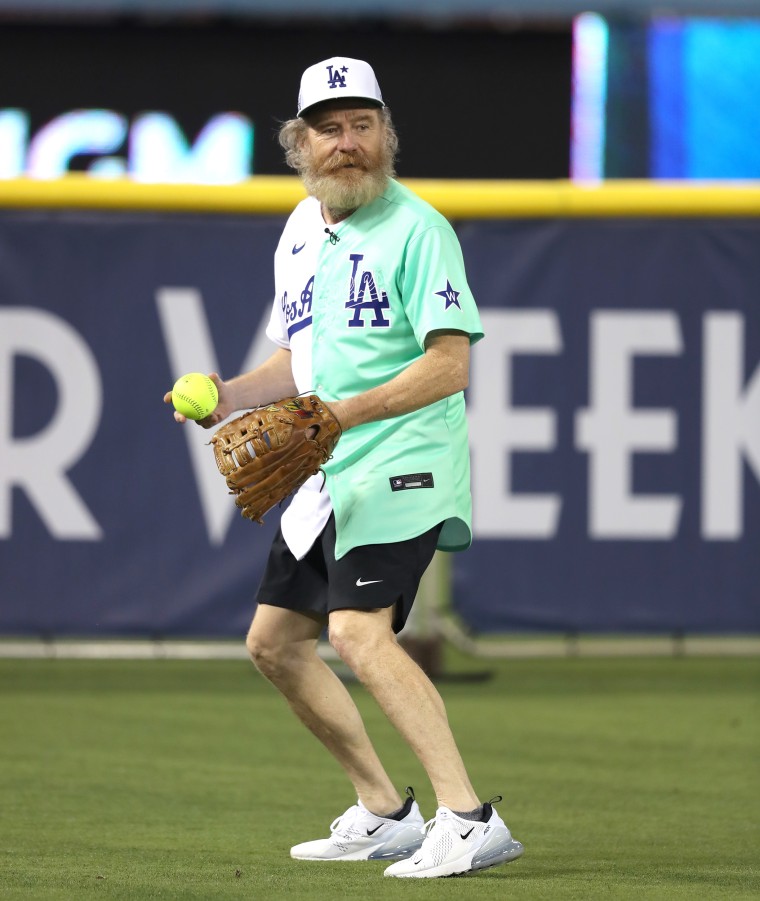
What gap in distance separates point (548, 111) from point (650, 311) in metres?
4.84

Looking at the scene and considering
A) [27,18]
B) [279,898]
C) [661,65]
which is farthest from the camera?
[661,65]

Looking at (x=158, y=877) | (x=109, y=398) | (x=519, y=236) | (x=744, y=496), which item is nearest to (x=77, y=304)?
(x=109, y=398)

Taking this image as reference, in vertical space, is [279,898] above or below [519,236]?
below

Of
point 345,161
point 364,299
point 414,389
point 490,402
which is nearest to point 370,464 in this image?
point 414,389

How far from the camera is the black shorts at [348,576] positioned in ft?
13.3

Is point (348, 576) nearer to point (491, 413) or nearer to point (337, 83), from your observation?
point (337, 83)

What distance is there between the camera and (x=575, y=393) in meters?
7.91

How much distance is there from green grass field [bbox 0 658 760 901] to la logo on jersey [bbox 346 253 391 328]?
130 centimetres

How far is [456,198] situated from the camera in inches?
306

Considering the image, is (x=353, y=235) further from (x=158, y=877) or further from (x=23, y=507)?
(x=23, y=507)

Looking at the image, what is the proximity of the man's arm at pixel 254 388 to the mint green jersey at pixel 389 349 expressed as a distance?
22 cm

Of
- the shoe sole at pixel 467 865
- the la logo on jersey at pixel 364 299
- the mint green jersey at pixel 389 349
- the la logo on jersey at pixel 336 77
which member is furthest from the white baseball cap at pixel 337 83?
the shoe sole at pixel 467 865

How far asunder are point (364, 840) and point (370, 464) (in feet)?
3.09

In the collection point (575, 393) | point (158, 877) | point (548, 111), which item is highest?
point (548, 111)
